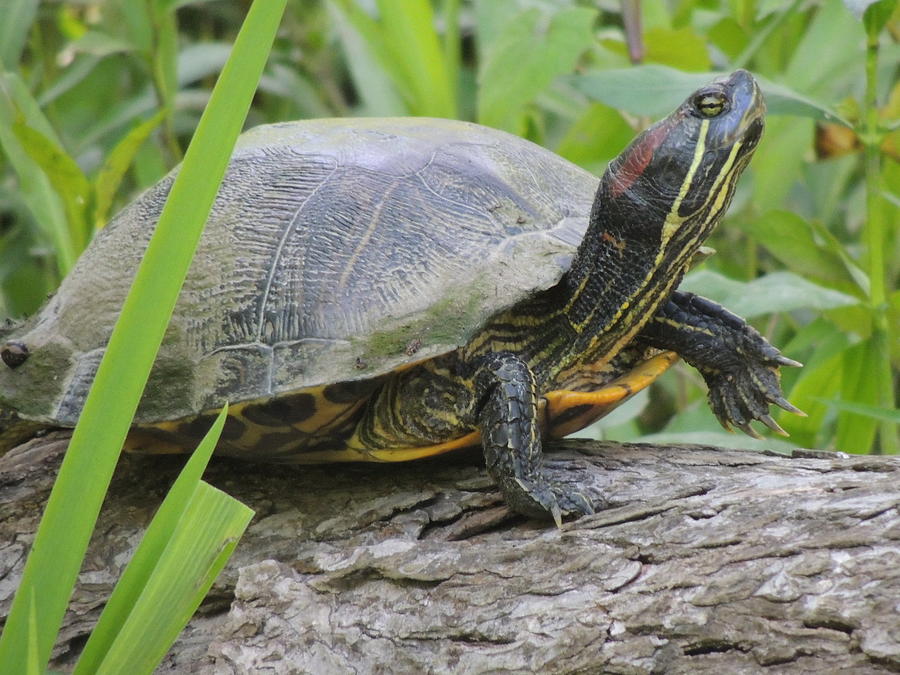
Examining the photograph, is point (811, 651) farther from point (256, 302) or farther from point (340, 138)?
point (340, 138)

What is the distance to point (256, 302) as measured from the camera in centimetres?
150

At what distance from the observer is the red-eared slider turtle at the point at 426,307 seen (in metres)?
1.42

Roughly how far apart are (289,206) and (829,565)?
3.25 ft

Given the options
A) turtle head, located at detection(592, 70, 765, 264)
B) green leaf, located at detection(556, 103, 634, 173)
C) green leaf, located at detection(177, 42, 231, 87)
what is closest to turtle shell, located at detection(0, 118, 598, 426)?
turtle head, located at detection(592, 70, 765, 264)

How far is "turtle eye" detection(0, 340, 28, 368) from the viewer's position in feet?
5.37

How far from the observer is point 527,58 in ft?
7.31

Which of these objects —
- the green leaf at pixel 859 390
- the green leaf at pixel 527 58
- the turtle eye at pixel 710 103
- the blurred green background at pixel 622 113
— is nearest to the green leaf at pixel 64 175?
the blurred green background at pixel 622 113

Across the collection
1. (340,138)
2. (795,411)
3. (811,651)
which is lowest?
(811,651)

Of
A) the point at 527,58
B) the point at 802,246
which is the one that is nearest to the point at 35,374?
the point at 527,58

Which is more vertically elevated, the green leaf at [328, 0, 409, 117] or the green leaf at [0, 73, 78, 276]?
the green leaf at [328, 0, 409, 117]

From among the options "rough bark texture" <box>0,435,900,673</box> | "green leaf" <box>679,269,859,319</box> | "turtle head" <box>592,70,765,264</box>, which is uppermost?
"turtle head" <box>592,70,765,264</box>

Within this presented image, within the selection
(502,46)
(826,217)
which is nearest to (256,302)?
(502,46)

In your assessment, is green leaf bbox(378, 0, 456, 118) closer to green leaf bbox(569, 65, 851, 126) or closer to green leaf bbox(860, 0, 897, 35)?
green leaf bbox(569, 65, 851, 126)

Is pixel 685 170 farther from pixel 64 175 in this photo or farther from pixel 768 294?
pixel 64 175
